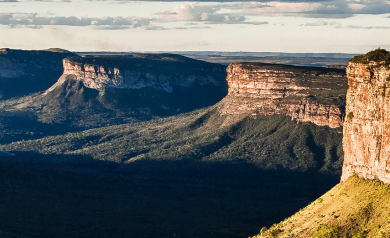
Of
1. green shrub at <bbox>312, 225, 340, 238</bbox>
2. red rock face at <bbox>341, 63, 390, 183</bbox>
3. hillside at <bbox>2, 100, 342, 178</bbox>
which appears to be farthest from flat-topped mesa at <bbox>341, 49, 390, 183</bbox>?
hillside at <bbox>2, 100, 342, 178</bbox>

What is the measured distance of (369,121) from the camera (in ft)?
164

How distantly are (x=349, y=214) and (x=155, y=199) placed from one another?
57.4 meters

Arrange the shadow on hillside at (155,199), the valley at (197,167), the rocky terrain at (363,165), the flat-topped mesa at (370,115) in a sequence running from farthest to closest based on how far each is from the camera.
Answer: the valley at (197,167) < the shadow on hillside at (155,199) < the flat-topped mesa at (370,115) < the rocky terrain at (363,165)

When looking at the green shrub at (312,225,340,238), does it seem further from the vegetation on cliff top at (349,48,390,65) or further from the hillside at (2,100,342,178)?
the hillside at (2,100,342,178)

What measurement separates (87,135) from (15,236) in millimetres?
105535

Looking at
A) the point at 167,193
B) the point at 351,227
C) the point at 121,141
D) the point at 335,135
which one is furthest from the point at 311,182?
the point at 351,227

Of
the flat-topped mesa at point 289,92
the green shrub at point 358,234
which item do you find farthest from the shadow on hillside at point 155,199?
the green shrub at point 358,234

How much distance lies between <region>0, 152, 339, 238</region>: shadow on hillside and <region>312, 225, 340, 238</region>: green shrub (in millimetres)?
35025

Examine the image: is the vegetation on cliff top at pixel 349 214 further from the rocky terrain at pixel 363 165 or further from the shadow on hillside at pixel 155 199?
the shadow on hillside at pixel 155 199

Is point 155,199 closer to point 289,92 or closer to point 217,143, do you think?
point 217,143

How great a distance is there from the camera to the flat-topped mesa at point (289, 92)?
12912 cm

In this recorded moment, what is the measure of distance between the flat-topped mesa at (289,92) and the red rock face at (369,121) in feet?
241

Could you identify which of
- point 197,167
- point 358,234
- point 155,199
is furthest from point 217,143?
point 358,234

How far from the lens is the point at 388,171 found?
4909 centimetres
